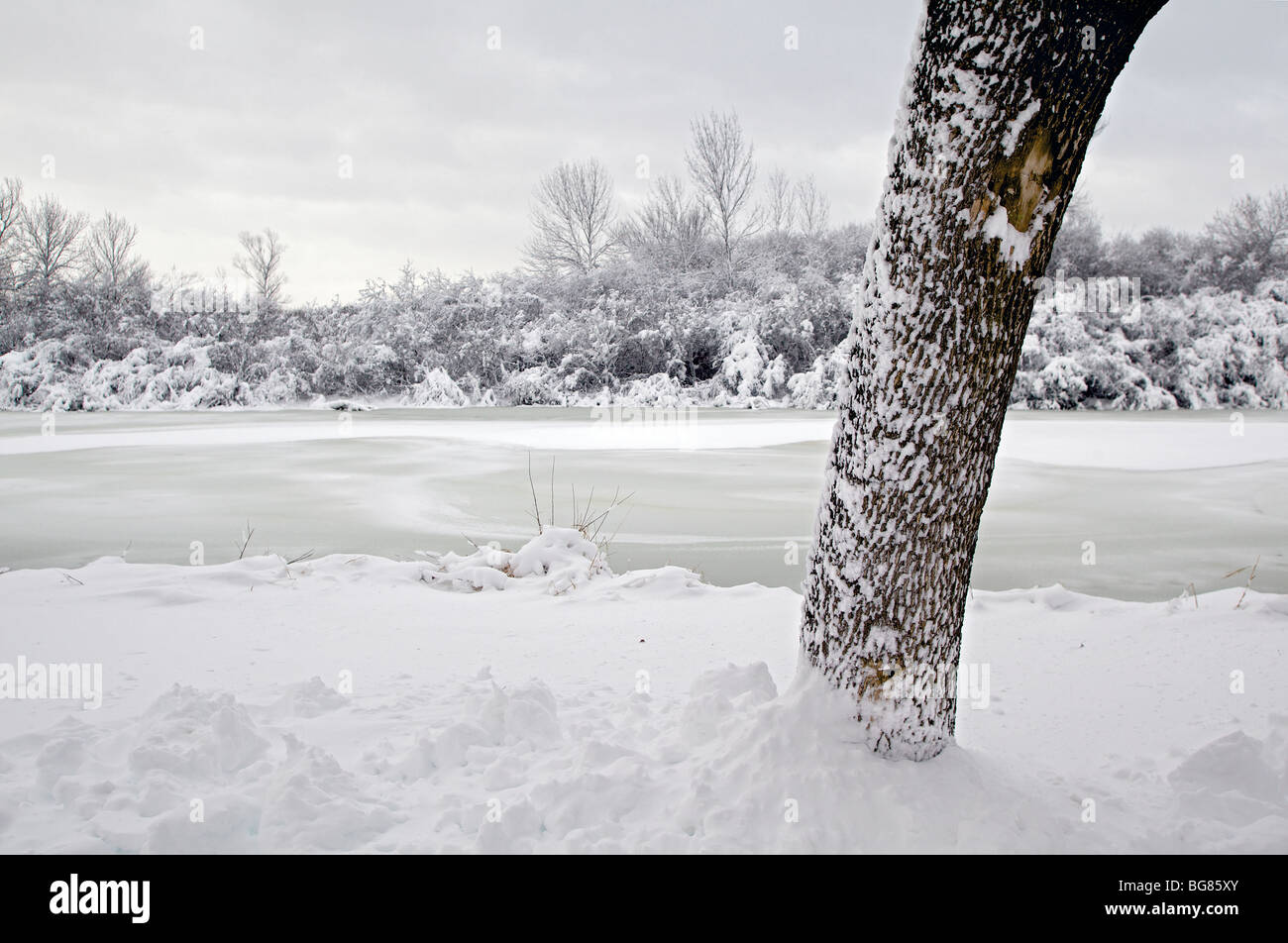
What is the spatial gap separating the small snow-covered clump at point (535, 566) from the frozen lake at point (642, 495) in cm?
43

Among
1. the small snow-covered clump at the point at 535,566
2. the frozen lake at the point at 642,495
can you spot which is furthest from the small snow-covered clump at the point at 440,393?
the small snow-covered clump at the point at 535,566

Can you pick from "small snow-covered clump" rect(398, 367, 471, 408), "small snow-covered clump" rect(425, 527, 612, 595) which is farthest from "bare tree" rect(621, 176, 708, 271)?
"small snow-covered clump" rect(425, 527, 612, 595)

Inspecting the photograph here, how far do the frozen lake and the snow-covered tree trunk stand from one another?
2.89 m

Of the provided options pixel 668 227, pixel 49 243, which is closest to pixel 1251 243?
pixel 668 227

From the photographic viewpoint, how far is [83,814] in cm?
199

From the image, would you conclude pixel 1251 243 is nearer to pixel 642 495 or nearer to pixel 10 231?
pixel 642 495

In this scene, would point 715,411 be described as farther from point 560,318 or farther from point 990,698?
point 990,698

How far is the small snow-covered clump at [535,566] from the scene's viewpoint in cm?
477

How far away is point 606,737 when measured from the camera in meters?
2.50

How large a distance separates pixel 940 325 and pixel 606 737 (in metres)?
1.49

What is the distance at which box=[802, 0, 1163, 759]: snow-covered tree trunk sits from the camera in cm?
188

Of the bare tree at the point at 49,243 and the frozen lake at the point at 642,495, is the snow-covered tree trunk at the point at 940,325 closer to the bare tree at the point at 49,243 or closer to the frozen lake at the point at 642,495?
the frozen lake at the point at 642,495

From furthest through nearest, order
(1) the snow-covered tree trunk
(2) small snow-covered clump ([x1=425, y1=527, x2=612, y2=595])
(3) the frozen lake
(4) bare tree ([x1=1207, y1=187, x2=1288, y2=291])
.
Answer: (4) bare tree ([x1=1207, y1=187, x2=1288, y2=291])
(3) the frozen lake
(2) small snow-covered clump ([x1=425, y1=527, x2=612, y2=595])
(1) the snow-covered tree trunk

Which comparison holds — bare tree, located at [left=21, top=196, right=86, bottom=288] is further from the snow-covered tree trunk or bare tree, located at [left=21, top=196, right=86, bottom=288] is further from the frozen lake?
the snow-covered tree trunk
